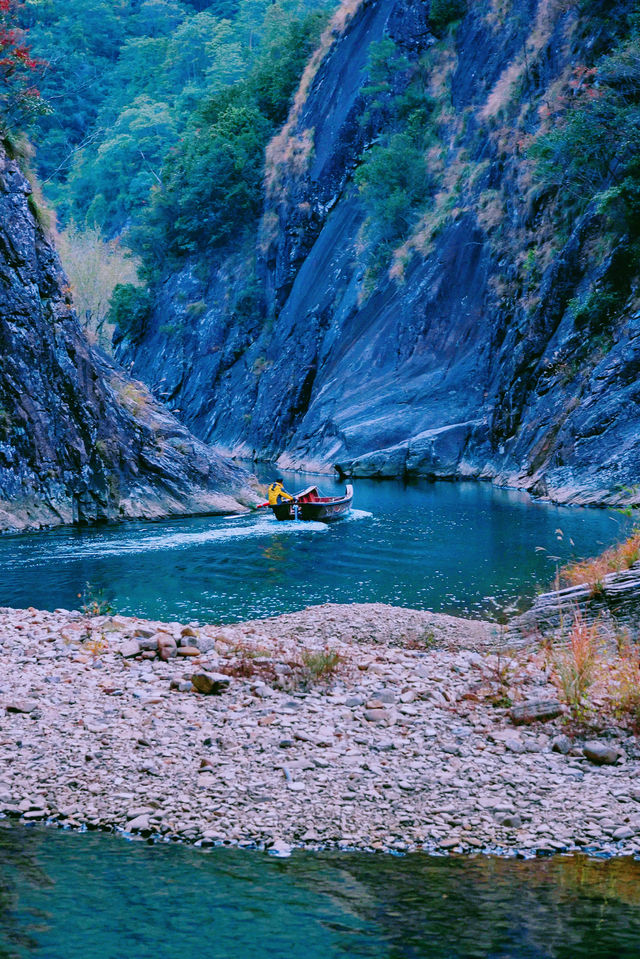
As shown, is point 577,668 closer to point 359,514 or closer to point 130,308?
point 359,514

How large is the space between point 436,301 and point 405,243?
5.49 metres

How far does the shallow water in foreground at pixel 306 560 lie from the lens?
1630 cm

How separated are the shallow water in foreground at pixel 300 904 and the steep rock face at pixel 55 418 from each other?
64.1 ft

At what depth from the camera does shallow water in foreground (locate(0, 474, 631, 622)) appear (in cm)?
1630

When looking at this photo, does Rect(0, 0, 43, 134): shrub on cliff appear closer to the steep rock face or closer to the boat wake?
the steep rock face

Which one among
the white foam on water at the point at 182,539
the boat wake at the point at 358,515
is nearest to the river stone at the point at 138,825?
the white foam on water at the point at 182,539

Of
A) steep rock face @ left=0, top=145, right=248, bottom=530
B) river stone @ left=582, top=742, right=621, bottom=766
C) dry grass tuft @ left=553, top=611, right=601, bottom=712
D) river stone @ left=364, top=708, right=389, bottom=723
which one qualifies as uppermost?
steep rock face @ left=0, top=145, right=248, bottom=530

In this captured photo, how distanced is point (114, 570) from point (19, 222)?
40.5 feet

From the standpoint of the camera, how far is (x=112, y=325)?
80625mm

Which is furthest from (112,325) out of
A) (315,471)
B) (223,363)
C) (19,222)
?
(19,222)

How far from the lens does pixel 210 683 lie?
9.05 meters

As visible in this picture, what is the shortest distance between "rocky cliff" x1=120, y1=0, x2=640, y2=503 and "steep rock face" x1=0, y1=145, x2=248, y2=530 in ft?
45.6

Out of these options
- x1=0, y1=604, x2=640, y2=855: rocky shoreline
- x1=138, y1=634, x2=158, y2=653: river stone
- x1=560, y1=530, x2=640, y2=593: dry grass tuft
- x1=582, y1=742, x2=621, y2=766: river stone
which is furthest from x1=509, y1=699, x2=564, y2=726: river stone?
x1=138, y1=634, x2=158, y2=653: river stone

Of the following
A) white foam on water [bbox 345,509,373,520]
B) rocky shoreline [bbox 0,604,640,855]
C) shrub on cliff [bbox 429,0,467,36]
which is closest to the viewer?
rocky shoreline [bbox 0,604,640,855]
